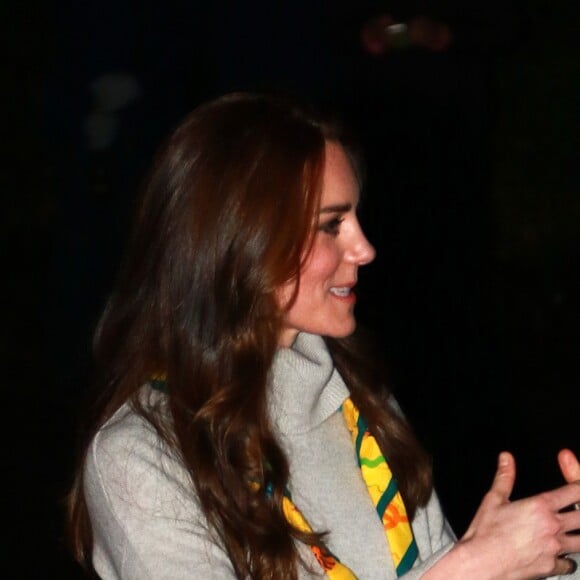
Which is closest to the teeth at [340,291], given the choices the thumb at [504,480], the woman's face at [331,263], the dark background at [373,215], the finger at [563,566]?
the woman's face at [331,263]

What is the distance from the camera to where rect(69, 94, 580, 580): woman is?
59.3 inches

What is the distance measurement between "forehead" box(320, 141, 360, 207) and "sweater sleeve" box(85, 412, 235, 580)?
423mm

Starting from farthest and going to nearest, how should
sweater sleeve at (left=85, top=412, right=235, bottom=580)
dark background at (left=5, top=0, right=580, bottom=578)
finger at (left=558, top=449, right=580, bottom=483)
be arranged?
1. dark background at (left=5, top=0, right=580, bottom=578)
2. finger at (left=558, top=449, right=580, bottom=483)
3. sweater sleeve at (left=85, top=412, right=235, bottom=580)

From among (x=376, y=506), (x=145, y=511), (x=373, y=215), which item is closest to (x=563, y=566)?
(x=376, y=506)

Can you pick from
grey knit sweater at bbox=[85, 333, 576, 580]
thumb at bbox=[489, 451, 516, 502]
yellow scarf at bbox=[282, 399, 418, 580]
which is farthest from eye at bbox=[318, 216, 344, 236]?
thumb at bbox=[489, 451, 516, 502]

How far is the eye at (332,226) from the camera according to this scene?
1713mm

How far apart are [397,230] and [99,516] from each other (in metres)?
3.63

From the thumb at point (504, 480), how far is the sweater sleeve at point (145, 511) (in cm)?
37

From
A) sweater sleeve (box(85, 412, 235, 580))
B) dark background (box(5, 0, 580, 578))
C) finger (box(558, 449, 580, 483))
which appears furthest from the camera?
dark background (box(5, 0, 580, 578))

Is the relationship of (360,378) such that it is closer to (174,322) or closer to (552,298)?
(174,322)

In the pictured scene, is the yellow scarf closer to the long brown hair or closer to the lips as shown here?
the long brown hair

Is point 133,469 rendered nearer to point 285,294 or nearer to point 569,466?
point 285,294

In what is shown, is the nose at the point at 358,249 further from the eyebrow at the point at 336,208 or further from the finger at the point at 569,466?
the finger at the point at 569,466

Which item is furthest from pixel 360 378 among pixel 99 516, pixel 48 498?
pixel 48 498
